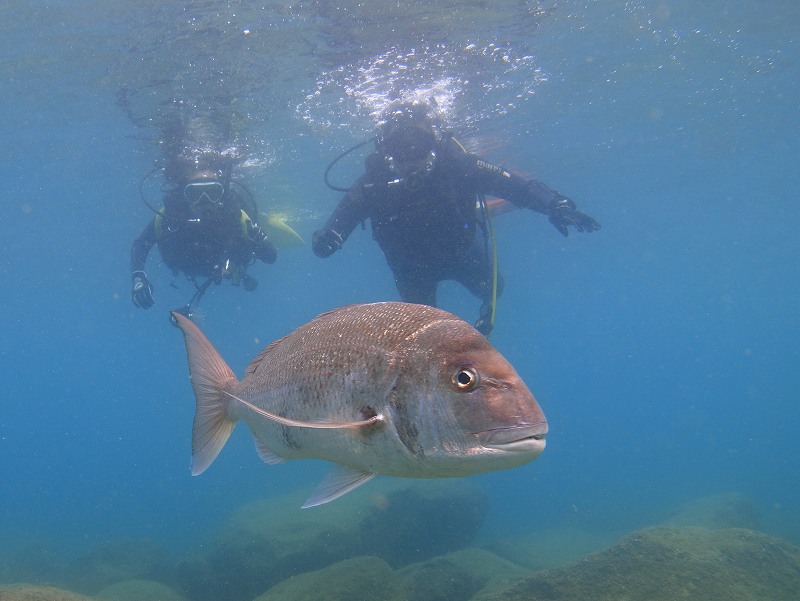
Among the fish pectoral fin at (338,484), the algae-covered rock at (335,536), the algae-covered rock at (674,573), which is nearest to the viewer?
the fish pectoral fin at (338,484)

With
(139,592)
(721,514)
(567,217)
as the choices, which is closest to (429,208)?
(567,217)

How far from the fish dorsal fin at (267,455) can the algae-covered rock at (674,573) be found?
126 inches

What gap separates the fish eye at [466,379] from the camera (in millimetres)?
1685

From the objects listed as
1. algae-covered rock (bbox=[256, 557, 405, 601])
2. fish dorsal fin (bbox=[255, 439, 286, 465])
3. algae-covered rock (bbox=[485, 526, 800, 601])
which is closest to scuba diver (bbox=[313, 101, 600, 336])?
algae-covered rock (bbox=[485, 526, 800, 601])

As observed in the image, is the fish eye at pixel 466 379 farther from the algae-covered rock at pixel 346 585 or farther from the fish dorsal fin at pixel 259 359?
the algae-covered rock at pixel 346 585

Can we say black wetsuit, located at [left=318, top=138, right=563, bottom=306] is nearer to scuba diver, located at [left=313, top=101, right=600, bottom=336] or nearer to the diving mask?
scuba diver, located at [left=313, top=101, right=600, bottom=336]

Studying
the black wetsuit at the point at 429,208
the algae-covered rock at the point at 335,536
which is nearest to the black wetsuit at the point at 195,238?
the black wetsuit at the point at 429,208

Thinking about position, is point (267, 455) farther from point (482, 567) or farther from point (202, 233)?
point (202, 233)

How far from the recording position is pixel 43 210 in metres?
24.6

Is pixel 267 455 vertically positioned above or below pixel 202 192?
below

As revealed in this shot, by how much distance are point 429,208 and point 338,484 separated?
6.83m

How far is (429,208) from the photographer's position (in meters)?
8.45

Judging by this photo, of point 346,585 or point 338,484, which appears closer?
point 338,484

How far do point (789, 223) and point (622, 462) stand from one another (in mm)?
30698
